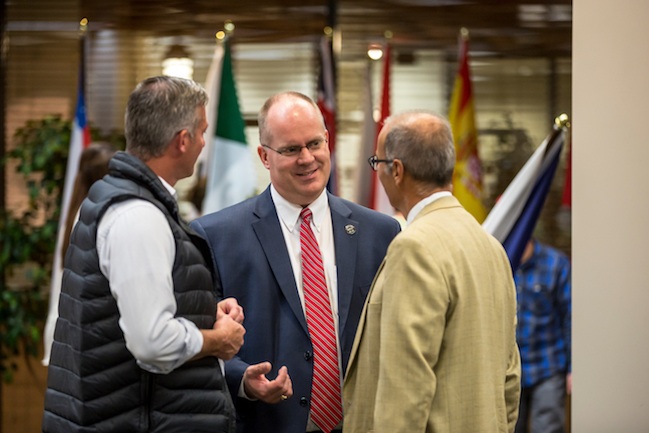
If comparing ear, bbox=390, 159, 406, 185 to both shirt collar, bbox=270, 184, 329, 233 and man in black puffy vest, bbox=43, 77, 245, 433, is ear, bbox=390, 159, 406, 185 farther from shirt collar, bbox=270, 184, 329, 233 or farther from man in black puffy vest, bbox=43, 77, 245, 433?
man in black puffy vest, bbox=43, 77, 245, 433

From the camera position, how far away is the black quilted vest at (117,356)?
1.42m

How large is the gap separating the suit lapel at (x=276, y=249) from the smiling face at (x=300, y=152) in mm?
83

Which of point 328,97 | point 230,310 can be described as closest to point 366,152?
point 328,97

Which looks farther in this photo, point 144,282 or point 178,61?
point 178,61

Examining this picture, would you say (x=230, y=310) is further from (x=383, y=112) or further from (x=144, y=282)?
(x=383, y=112)

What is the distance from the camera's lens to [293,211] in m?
1.99

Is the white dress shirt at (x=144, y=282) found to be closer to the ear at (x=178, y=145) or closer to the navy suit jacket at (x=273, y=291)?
the ear at (x=178, y=145)

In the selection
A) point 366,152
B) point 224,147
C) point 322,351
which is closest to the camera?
point 322,351

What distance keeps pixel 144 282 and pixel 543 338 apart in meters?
2.76

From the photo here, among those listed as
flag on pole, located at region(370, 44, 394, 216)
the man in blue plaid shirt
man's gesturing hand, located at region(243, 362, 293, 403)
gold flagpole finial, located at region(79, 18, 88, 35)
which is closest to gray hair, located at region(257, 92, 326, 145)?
man's gesturing hand, located at region(243, 362, 293, 403)

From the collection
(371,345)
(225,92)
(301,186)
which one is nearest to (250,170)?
(225,92)

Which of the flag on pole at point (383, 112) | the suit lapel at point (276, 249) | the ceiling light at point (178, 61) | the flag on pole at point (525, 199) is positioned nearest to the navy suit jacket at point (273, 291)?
the suit lapel at point (276, 249)

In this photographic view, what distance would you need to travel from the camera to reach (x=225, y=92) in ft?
12.9

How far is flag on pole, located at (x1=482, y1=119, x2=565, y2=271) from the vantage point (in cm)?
297
